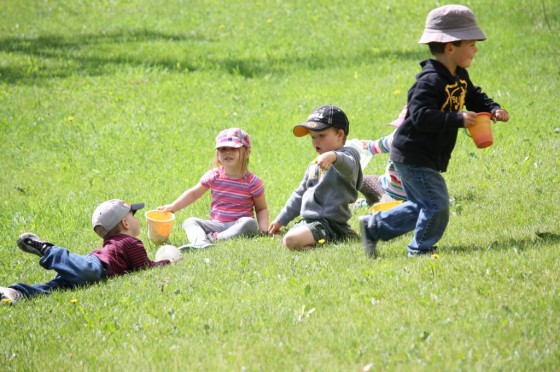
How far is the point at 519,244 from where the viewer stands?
22.0 ft

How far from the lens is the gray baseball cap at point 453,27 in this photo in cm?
650

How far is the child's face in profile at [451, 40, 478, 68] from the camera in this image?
656cm

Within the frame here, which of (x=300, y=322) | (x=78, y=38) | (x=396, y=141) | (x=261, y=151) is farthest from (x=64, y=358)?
(x=78, y=38)

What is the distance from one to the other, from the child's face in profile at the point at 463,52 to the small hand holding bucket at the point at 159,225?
3.53 m

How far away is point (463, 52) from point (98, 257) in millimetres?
3623

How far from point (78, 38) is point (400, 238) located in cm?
1245

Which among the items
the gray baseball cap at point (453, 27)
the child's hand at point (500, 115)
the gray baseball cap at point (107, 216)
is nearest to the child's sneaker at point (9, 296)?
the gray baseball cap at point (107, 216)

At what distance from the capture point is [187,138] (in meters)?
12.9

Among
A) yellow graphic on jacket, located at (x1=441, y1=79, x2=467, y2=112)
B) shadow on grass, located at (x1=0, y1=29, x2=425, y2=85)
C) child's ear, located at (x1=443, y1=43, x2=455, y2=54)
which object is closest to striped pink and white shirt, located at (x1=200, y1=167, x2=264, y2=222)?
yellow graphic on jacket, located at (x1=441, y1=79, x2=467, y2=112)

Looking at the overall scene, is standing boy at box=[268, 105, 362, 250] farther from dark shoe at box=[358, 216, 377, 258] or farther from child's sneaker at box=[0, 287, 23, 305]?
child's sneaker at box=[0, 287, 23, 305]

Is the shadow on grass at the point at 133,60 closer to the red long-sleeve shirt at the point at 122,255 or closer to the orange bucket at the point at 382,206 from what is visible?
the orange bucket at the point at 382,206

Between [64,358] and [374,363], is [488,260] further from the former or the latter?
[64,358]

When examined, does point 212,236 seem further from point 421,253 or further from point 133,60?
point 133,60

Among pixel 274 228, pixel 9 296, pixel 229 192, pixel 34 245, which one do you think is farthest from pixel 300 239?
pixel 9 296
